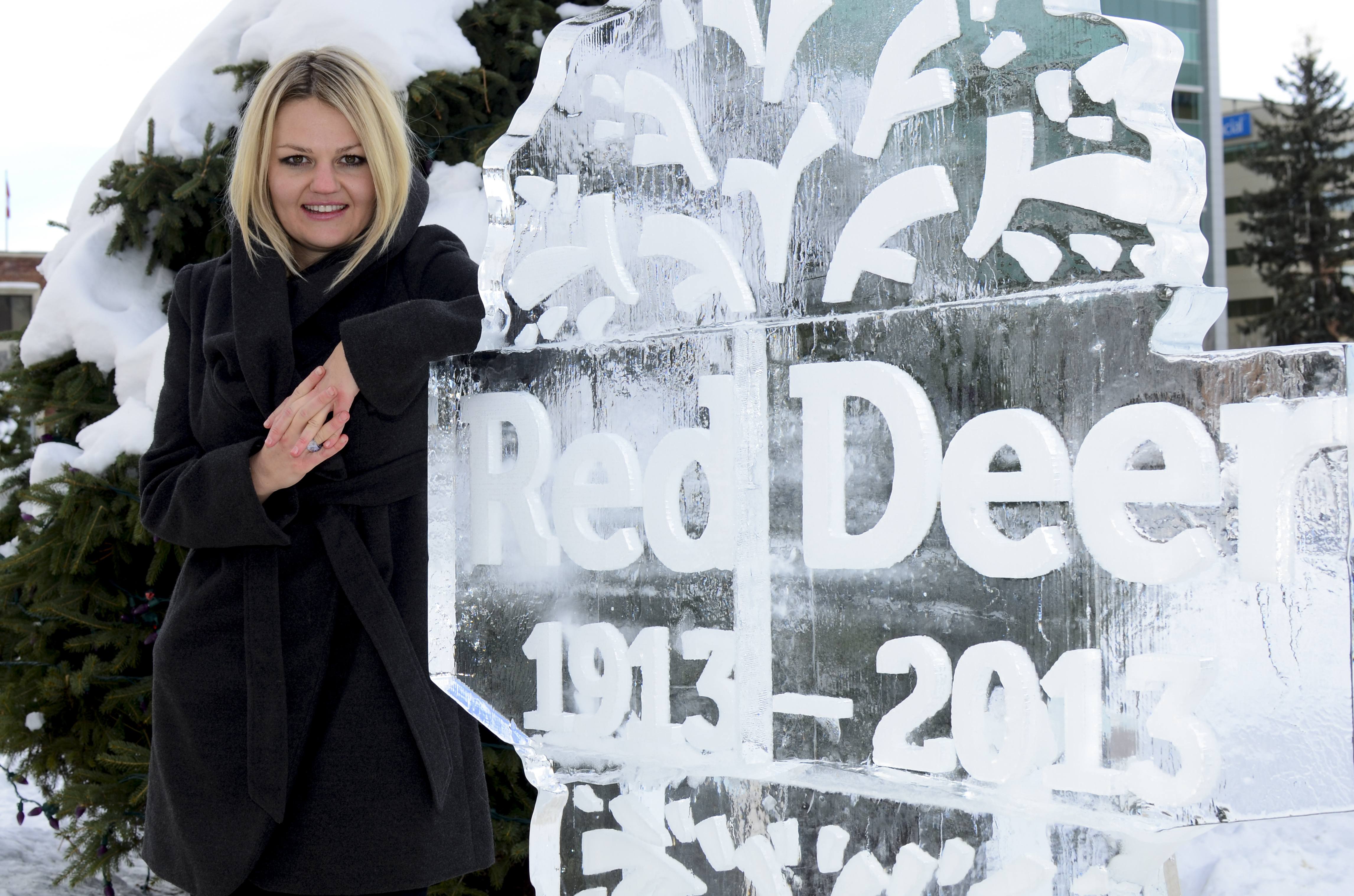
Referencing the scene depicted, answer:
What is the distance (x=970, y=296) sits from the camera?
1.11m

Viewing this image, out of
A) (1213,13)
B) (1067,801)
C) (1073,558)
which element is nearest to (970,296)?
(1073,558)

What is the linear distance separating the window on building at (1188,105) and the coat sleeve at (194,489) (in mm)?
31436

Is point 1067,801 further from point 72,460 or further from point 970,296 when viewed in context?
point 72,460

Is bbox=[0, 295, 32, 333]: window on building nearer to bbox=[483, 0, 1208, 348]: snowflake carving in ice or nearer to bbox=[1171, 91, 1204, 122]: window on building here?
bbox=[483, 0, 1208, 348]: snowflake carving in ice

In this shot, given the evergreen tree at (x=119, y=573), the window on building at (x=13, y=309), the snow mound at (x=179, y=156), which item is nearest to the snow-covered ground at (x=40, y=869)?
the evergreen tree at (x=119, y=573)

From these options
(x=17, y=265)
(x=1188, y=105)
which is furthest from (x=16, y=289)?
(x=1188, y=105)

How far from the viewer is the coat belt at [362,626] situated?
1445mm

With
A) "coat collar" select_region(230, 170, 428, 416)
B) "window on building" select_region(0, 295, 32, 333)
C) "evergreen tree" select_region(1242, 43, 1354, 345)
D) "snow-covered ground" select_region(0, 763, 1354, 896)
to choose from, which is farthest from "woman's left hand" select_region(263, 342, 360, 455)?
"evergreen tree" select_region(1242, 43, 1354, 345)

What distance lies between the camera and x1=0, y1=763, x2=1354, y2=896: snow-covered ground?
291 centimetres

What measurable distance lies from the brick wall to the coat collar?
29.9m

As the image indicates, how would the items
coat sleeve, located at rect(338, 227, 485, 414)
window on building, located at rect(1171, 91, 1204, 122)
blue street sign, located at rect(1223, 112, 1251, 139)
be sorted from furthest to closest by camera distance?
blue street sign, located at rect(1223, 112, 1251, 139), window on building, located at rect(1171, 91, 1204, 122), coat sleeve, located at rect(338, 227, 485, 414)

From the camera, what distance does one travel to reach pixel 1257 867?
299cm

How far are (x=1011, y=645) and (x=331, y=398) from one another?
0.79 meters

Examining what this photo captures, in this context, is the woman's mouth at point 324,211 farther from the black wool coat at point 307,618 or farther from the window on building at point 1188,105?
the window on building at point 1188,105
